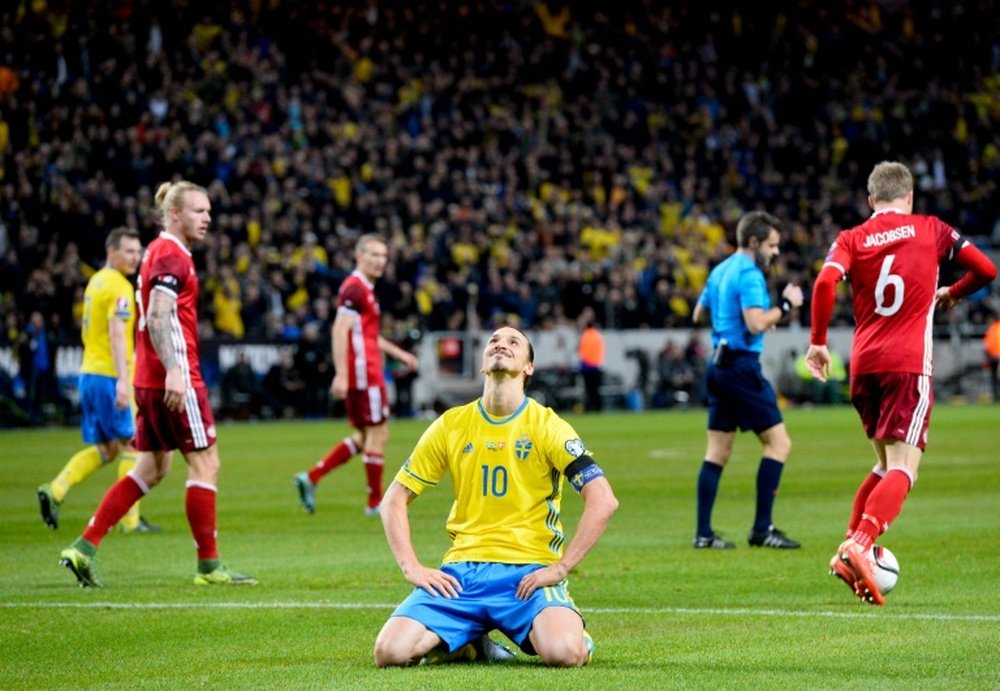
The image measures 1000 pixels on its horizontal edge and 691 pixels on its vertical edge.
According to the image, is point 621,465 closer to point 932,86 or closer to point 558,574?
point 558,574

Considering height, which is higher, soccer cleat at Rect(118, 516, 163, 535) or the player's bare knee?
the player's bare knee

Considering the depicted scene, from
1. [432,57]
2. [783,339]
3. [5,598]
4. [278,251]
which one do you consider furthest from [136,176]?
[5,598]

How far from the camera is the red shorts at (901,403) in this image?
9.41 metres

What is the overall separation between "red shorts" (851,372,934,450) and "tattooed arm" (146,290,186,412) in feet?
13.3

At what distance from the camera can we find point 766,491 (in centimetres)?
1262

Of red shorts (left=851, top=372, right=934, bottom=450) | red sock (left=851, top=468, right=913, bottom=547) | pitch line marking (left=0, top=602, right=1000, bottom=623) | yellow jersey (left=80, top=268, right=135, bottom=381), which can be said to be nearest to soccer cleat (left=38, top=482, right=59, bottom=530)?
yellow jersey (left=80, top=268, right=135, bottom=381)

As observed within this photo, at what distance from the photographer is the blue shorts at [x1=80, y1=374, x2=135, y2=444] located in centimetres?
1437

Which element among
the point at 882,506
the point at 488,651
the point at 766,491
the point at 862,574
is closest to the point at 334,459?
the point at 766,491

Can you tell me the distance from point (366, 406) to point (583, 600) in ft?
21.3

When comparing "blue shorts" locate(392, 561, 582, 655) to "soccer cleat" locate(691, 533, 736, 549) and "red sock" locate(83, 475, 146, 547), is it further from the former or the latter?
"soccer cleat" locate(691, 533, 736, 549)

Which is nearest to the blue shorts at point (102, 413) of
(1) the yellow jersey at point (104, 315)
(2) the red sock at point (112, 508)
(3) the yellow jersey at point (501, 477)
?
(1) the yellow jersey at point (104, 315)

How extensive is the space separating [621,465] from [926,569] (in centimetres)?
1079

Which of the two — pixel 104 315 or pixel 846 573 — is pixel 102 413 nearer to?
pixel 104 315

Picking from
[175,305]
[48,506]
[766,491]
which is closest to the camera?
[175,305]
